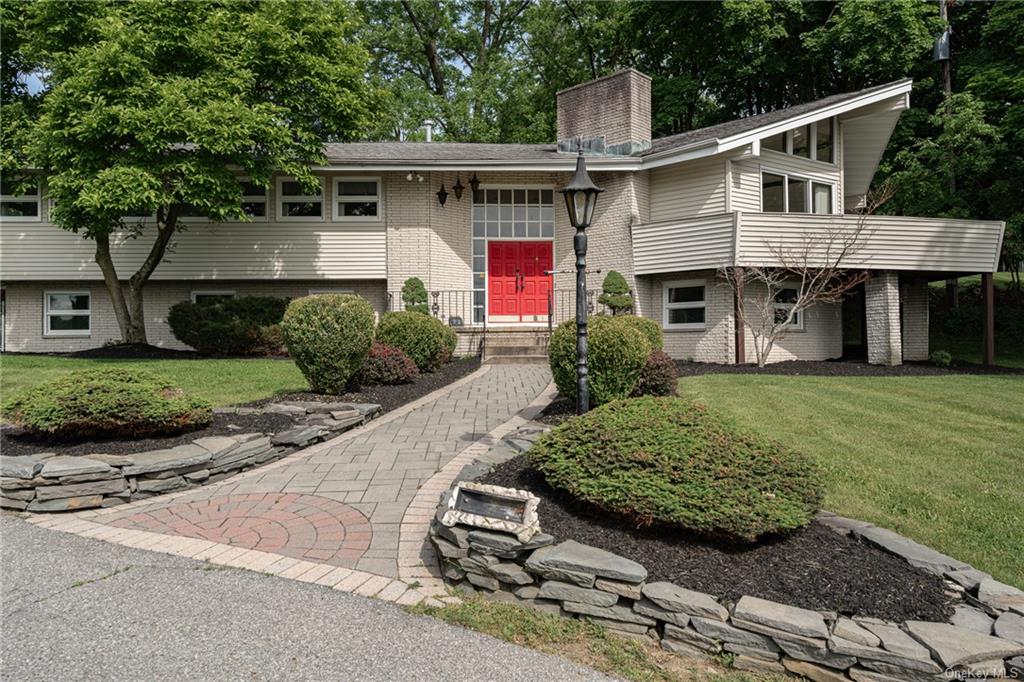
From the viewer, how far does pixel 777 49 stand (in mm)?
23125

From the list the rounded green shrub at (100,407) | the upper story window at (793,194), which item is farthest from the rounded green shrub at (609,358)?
the upper story window at (793,194)

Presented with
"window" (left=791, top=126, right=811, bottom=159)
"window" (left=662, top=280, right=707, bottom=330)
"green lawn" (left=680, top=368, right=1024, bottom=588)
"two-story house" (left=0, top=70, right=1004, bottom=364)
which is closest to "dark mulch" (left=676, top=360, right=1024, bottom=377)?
"two-story house" (left=0, top=70, right=1004, bottom=364)

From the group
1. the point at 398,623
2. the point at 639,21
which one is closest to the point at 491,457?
the point at 398,623

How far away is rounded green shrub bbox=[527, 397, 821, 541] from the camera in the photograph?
3238mm

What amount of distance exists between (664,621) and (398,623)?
4.43ft

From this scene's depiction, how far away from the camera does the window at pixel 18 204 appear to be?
15.5m

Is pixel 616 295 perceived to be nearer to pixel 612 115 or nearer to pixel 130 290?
pixel 612 115

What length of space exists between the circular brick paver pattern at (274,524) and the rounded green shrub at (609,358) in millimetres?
3079

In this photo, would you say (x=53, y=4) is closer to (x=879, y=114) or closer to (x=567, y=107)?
(x=567, y=107)

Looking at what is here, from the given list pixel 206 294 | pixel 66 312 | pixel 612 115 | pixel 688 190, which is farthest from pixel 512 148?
pixel 66 312

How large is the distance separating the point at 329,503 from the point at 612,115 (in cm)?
1426

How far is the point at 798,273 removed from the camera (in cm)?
1266

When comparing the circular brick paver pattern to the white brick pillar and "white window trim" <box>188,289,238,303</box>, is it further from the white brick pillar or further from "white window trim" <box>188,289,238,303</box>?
the white brick pillar

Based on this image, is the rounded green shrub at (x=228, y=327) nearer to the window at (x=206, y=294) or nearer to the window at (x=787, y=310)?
the window at (x=206, y=294)
